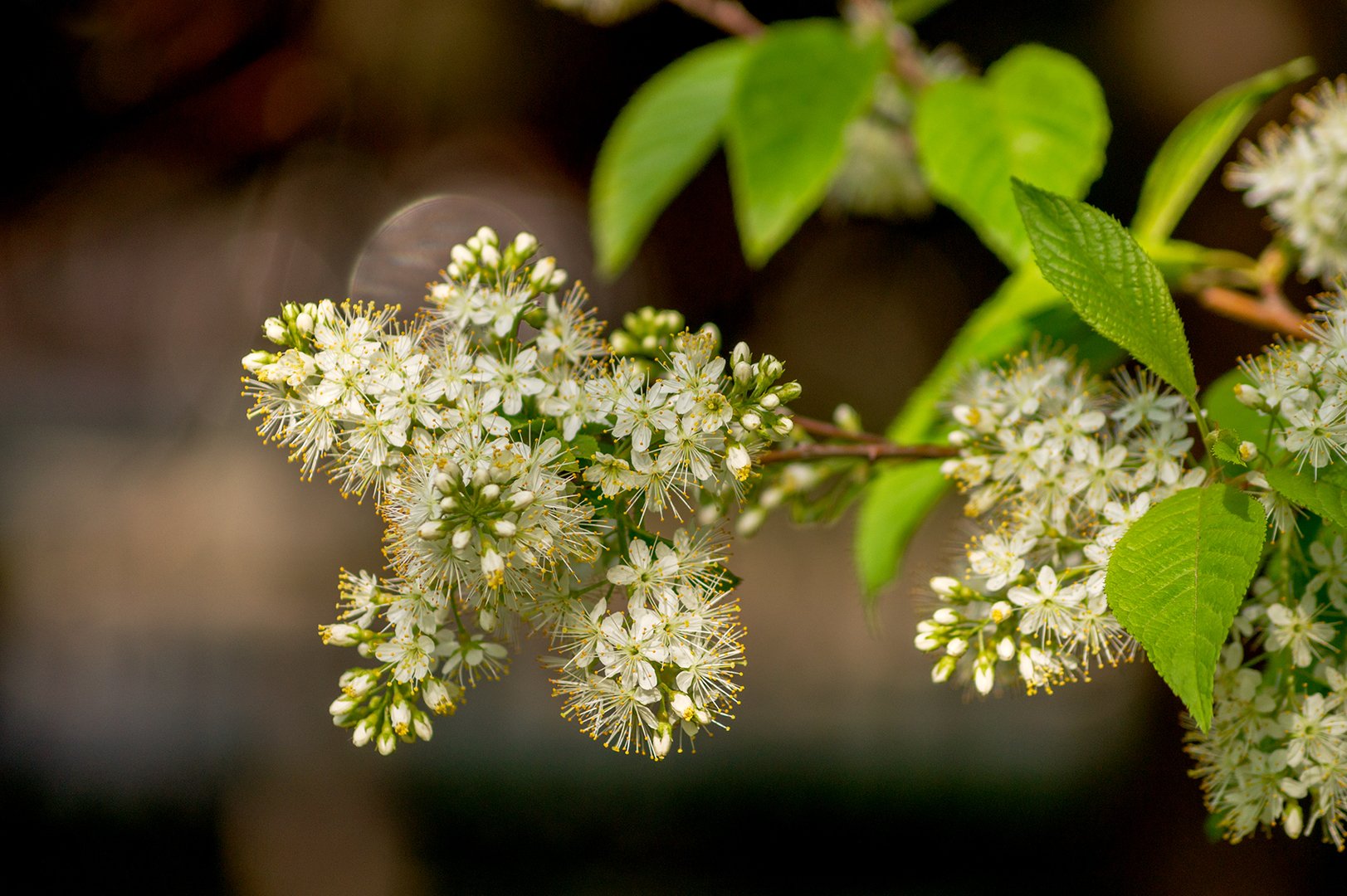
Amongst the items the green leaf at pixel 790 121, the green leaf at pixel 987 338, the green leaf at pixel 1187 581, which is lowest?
the green leaf at pixel 1187 581

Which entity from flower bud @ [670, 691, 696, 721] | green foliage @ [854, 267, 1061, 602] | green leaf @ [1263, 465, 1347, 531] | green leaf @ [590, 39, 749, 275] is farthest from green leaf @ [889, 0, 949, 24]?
flower bud @ [670, 691, 696, 721]

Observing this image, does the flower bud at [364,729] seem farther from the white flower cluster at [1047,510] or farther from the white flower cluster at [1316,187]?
the white flower cluster at [1316,187]

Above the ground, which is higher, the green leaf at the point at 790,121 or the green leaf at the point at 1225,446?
the green leaf at the point at 790,121

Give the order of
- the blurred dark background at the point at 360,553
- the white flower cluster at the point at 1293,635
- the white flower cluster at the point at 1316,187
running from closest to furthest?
the white flower cluster at the point at 1293,635
the white flower cluster at the point at 1316,187
the blurred dark background at the point at 360,553

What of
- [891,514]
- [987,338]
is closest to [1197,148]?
[987,338]

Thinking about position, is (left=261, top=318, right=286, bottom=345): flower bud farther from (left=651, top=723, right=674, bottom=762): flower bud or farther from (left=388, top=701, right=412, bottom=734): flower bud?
(left=651, top=723, right=674, bottom=762): flower bud

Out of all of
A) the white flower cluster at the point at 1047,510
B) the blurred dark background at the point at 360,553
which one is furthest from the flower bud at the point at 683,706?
the blurred dark background at the point at 360,553
